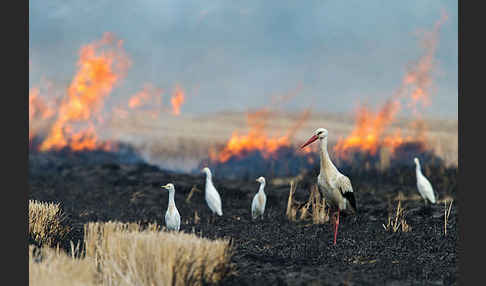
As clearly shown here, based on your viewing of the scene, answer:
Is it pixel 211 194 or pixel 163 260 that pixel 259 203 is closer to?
pixel 211 194

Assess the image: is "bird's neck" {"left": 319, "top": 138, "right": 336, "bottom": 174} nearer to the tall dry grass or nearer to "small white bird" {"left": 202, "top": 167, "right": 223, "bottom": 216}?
the tall dry grass

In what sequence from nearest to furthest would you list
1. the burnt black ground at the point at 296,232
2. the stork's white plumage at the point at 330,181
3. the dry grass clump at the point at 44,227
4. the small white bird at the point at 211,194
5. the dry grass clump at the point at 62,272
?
the dry grass clump at the point at 62,272 → the burnt black ground at the point at 296,232 → the dry grass clump at the point at 44,227 → the stork's white plumage at the point at 330,181 → the small white bird at the point at 211,194

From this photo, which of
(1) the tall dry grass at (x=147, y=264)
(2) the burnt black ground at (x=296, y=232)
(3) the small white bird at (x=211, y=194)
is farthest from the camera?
(3) the small white bird at (x=211, y=194)

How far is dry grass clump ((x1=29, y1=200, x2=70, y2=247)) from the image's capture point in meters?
9.74

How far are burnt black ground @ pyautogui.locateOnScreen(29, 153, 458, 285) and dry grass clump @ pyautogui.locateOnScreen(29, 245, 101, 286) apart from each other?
1.49 metres

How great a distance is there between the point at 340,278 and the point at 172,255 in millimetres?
2272

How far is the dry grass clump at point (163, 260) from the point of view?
21.9 feet

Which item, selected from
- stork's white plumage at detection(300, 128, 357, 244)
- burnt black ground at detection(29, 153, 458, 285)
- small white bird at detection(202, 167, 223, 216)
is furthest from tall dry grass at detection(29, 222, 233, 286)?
small white bird at detection(202, 167, 223, 216)

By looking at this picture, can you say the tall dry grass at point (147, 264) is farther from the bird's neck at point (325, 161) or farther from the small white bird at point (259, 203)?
the small white bird at point (259, 203)

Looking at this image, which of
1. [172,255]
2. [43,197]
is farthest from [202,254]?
[43,197]

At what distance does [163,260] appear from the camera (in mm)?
6738

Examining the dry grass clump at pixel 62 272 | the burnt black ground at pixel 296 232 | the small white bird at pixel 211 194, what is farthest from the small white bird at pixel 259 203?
the dry grass clump at pixel 62 272

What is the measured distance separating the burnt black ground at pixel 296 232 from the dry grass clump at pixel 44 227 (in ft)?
2.21

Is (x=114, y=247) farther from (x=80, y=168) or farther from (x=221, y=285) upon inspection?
(x=80, y=168)
